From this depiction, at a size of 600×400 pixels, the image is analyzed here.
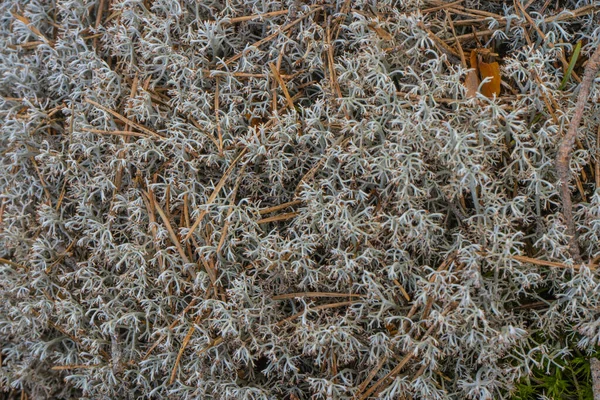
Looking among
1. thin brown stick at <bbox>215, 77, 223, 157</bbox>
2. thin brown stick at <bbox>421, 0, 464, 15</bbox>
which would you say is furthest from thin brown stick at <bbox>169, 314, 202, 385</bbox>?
thin brown stick at <bbox>421, 0, 464, 15</bbox>

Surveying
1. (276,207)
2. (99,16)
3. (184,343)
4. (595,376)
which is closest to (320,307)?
(276,207)

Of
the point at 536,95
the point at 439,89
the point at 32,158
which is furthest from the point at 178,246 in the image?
the point at 536,95

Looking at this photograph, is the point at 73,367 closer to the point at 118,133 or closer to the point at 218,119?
the point at 118,133

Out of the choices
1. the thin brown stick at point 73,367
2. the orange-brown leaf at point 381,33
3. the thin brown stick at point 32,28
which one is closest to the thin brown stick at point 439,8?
the orange-brown leaf at point 381,33

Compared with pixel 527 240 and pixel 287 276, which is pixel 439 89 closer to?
pixel 527 240

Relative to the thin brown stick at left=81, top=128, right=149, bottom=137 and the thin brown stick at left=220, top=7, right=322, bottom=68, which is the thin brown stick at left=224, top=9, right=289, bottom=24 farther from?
the thin brown stick at left=81, top=128, right=149, bottom=137

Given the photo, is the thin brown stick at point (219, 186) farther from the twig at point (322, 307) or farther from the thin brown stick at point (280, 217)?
the twig at point (322, 307)

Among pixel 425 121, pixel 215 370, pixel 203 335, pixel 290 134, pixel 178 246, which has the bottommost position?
pixel 215 370
